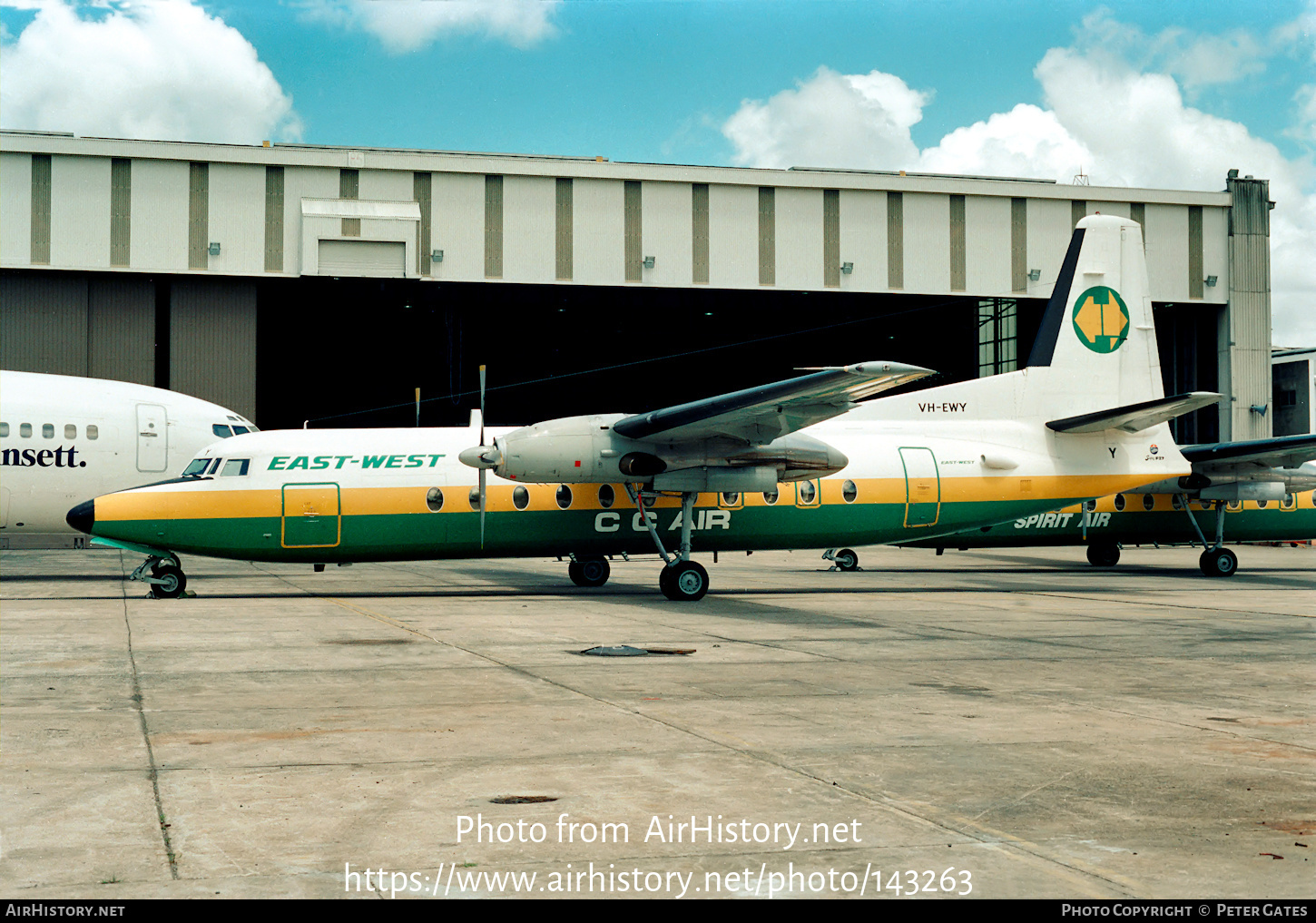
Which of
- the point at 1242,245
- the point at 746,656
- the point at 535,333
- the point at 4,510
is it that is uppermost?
the point at 1242,245

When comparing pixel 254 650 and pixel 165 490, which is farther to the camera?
pixel 165 490

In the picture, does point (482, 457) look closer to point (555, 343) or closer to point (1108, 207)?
point (555, 343)

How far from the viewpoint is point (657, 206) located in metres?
39.3

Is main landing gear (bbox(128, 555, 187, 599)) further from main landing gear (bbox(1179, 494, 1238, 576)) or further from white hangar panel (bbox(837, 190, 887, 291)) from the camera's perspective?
white hangar panel (bbox(837, 190, 887, 291))

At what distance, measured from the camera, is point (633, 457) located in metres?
18.7

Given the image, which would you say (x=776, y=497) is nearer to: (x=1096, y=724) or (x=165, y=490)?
(x=165, y=490)

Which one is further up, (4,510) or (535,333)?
(535,333)

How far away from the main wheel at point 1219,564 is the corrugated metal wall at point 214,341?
97.9 ft

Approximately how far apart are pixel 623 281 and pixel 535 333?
28.0 ft

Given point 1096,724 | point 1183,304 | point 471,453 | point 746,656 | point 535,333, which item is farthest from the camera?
point 535,333

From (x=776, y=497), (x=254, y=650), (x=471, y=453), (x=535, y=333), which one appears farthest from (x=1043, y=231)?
(x=254, y=650)

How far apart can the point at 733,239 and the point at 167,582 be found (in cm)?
2603

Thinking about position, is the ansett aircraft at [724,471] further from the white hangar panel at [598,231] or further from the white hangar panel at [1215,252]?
the white hangar panel at [1215,252]

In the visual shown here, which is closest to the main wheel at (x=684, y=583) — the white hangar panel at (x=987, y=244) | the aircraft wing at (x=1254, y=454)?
the aircraft wing at (x=1254, y=454)
